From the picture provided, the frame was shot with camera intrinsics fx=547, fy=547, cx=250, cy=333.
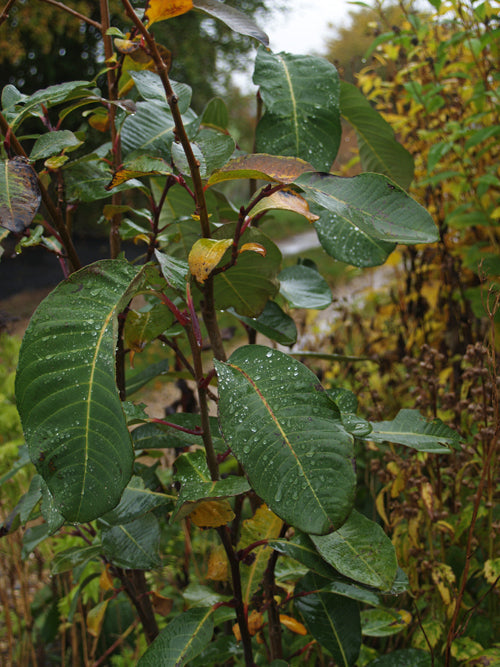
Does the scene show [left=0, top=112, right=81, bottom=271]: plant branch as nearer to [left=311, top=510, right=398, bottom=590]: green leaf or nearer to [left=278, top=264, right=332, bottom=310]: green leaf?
[left=278, top=264, right=332, bottom=310]: green leaf

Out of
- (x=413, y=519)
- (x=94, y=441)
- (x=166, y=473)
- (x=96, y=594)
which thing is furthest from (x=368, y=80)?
(x=94, y=441)

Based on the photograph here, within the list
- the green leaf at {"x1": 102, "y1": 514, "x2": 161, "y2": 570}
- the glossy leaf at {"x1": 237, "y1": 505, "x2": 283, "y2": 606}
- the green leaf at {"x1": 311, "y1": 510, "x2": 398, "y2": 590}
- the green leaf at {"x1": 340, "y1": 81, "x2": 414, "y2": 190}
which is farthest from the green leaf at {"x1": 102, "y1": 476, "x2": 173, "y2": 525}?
the green leaf at {"x1": 340, "y1": 81, "x2": 414, "y2": 190}

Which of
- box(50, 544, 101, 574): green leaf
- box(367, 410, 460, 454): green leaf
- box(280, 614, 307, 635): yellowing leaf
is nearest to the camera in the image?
box(367, 410, 460, 454): green leaf

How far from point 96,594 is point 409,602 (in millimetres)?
842

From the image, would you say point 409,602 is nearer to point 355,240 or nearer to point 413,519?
point 413,519

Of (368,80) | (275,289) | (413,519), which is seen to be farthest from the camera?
(368,80)

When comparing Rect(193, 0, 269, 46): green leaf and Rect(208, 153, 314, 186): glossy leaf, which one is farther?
Rect(193, 0, 269, 46): green leaf

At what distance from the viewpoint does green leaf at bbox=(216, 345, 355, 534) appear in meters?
0.50

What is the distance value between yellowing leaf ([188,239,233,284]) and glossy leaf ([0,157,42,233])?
175 mm

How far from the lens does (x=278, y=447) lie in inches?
21.2

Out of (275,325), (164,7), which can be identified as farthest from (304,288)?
(164,7)

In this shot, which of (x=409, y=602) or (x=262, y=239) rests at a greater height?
(x=262, y=239)

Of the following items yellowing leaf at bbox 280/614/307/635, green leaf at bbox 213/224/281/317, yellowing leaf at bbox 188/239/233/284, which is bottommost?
yellowing leaf at bbox 280/614/307/635

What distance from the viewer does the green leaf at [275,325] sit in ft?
2.88
